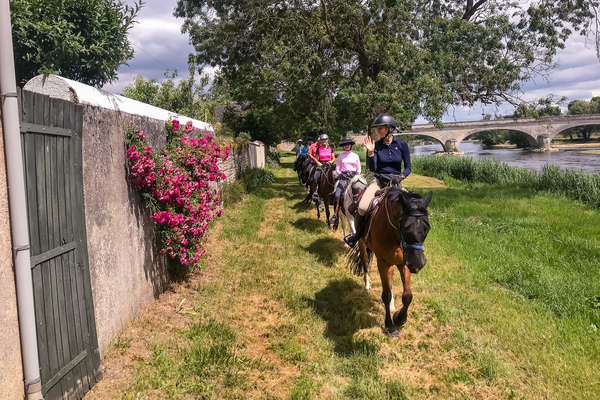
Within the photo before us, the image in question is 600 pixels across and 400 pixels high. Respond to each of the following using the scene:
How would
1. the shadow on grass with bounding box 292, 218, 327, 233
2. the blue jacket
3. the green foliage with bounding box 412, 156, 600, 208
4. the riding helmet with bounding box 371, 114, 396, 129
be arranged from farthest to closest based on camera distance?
the green foliage with bounding box 412, 156, 600, 208 < the shadow on grass with bounding box 292, 218, 327, 233 < the blue jacket < the riding helmet with bounding box 371, 114, 396, 129

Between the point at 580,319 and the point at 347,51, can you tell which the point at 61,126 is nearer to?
the point at 580,319

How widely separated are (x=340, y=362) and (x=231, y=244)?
443 centimetres

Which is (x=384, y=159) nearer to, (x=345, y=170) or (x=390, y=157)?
(x=390, y=157)

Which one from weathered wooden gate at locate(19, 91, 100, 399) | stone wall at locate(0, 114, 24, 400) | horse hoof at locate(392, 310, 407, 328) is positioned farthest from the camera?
horse hoof at locate(392, 310, 407, 328)

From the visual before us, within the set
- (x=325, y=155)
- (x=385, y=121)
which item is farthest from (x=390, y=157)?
(x=325, y=155)

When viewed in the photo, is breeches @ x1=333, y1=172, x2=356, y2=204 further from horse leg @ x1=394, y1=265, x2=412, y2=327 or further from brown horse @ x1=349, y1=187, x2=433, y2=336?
horse leg @ x1=394, y1=265, x2=412, y2=327

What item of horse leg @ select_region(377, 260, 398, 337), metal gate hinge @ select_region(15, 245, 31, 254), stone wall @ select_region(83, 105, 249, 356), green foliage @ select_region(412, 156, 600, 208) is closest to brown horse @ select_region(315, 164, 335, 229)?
horse leg @ select_region(377, 260, 398, 337)

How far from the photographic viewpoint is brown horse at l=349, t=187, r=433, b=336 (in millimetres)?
3539

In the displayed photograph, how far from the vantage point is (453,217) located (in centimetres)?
1112

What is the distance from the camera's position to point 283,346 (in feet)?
13.3

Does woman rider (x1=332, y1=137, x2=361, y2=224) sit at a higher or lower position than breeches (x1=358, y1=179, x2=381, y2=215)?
higher

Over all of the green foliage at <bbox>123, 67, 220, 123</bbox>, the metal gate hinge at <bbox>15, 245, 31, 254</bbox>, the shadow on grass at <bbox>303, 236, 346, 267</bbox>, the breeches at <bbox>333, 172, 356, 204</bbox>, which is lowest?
the shadow on grass at <bbox>303, 236, 346, 267</bbox>

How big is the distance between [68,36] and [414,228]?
13.6m

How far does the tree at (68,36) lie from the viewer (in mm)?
11602
